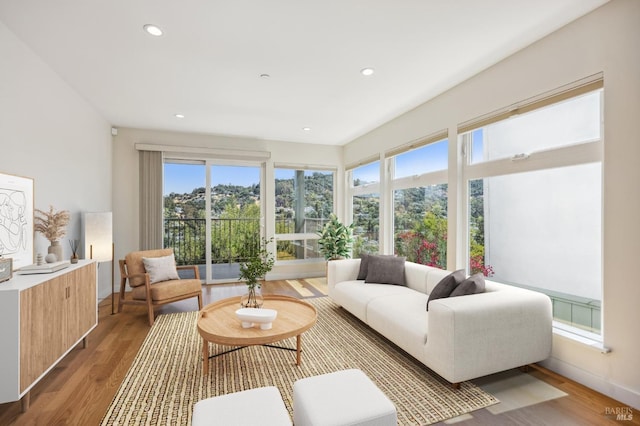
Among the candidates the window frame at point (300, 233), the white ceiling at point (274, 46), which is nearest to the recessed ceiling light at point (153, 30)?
the white ceiling at point (274, 46)

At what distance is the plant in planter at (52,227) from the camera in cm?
282

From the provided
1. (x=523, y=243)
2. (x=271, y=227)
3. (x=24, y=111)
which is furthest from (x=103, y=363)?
(x=523, y=243)

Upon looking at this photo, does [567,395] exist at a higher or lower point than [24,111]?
lower

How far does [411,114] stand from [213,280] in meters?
4.42

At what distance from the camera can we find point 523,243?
2.91 m

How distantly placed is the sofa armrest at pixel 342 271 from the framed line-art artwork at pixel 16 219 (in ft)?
10.2

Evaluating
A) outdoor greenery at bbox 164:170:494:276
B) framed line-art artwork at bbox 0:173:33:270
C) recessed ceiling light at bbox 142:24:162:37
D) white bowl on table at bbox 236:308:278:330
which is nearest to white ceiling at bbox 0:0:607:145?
recessed ceiling light at bbox 142:24:162:37

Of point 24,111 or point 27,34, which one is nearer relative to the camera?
point 27,34

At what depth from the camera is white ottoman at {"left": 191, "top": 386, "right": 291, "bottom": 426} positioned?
1.29 meters

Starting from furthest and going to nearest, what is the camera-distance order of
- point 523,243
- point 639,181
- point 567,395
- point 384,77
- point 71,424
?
point 384,77, point 523,243, point 567,395, point 639,181, point 71,424

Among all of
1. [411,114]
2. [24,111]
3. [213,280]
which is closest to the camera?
[24,111]

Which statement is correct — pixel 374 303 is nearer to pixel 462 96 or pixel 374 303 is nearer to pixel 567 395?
pixel 567 395

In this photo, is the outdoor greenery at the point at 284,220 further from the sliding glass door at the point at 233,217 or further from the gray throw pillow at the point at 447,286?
the gray throw pillow at the point at 447,286

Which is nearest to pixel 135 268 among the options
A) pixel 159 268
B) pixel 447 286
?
pixel 159 268
